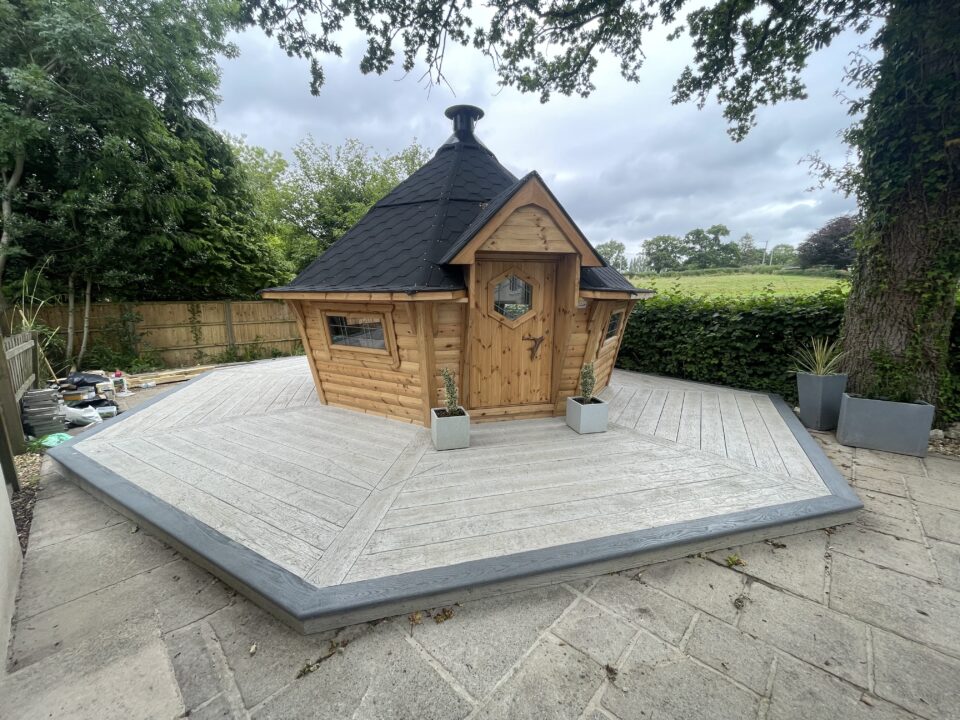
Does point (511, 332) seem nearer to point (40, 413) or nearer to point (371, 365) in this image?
point (371, 365)

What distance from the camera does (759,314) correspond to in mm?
5883

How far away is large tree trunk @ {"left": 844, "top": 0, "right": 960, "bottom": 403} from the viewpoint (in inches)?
149

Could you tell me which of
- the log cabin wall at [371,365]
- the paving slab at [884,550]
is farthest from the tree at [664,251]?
the paving slab at [884,550]

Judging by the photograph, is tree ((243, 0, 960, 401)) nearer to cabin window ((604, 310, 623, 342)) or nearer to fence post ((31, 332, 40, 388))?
cabin window ((604, 310, 623, 342))

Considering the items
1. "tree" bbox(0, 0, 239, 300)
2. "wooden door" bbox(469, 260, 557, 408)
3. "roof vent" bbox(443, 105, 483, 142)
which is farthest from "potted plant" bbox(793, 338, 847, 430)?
"tree" bbox(0, 0, 239, 300)

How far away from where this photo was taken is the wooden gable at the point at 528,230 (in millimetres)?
Result: 4039

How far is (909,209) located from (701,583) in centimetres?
530

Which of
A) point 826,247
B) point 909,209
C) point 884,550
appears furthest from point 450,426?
point 826,247

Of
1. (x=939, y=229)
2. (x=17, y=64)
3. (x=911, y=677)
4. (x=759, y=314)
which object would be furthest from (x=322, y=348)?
(x=17, y=64)

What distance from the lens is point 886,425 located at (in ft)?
13.3

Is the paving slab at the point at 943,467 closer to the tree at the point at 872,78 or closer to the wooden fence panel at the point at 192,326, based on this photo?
the tree at the point at 872,78

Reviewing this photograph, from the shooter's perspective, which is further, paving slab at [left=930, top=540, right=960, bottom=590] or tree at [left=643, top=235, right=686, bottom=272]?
tree at [left=643, top=235, right=686, bottom=272]

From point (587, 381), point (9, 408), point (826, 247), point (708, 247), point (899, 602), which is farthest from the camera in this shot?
point (708, 247)

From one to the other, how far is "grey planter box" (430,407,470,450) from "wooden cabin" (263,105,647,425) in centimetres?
62
